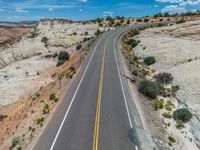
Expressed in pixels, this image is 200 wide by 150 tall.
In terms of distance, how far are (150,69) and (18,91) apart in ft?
75.8

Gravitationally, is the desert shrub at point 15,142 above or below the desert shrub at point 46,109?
below

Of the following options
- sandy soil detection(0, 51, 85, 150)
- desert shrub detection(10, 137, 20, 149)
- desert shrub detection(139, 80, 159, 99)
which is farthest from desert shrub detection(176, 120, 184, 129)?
desert shrub detection(10, 137, 20, 149)

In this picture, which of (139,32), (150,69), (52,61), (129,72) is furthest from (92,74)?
(139,32)

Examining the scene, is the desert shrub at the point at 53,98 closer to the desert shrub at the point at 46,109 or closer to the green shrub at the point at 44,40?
the desert shrub at the point at 46,109

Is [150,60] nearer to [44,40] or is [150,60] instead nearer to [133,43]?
[133,43]

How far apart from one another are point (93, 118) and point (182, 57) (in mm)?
28649

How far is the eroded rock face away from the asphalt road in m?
6.88

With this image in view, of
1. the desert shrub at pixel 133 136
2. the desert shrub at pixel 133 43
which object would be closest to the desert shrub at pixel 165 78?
the desert shrub at pixel 133 136

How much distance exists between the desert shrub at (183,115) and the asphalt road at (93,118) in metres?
4.32

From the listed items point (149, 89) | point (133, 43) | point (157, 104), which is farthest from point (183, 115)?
point (133, 43)

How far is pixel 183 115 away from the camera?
85.8ft

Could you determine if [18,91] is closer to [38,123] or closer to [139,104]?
[38,123]

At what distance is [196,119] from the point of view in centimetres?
2583

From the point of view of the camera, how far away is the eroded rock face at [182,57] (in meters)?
29.9
